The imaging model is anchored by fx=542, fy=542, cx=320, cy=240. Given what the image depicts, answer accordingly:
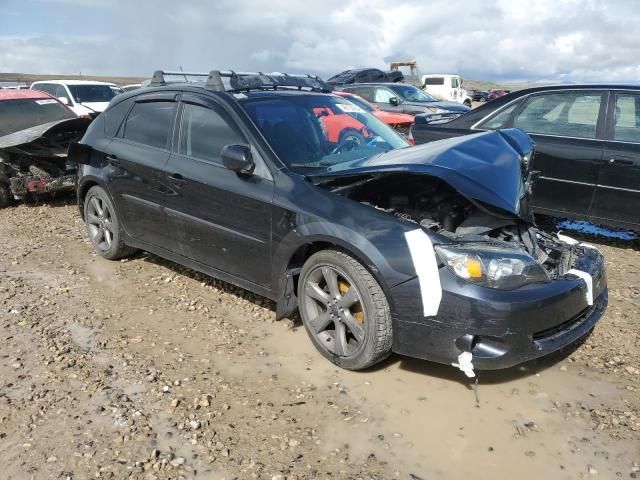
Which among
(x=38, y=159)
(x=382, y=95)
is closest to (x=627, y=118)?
(x=38, y=159)

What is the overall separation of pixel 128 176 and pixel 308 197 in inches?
80.0

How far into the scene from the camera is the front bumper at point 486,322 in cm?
281

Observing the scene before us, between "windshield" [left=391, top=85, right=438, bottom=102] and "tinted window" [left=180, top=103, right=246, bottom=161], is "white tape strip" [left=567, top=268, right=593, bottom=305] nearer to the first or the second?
"tinted window" [left=180, top=103, right=246, bottom=161]

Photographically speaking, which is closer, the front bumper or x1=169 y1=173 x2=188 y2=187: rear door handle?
the front bumper

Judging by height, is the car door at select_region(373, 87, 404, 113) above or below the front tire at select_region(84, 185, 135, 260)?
above

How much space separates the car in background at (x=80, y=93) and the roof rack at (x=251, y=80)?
10.3m

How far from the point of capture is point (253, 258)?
3730 mm

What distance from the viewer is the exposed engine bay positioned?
3395mm

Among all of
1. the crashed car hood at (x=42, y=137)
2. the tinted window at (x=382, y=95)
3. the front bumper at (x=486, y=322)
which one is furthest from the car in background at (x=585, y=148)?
the tinted window at (x=382, y=95)

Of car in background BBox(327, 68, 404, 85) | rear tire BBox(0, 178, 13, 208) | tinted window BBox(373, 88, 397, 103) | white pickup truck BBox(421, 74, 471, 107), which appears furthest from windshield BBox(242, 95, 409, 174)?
white pickup truck BBox(421, 74, 471, 107)

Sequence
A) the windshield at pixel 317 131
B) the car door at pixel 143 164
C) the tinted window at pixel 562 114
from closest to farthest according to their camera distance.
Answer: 1. the windshield at pixel 317 131
2. the car door at pixel 143 164
3. the tinted window at pixel 562 114

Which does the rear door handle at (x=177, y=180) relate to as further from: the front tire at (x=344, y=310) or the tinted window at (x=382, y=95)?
the tinted window at (x=382, y=95)

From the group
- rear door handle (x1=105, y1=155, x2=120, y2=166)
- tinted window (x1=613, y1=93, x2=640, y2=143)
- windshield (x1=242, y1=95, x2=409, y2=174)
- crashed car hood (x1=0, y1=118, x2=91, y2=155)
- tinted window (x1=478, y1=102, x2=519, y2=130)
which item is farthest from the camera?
crashed car hood (x1=0, y1=118, x2=91, y2=155)

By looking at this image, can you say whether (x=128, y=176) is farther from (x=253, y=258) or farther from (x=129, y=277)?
(x=253, y=258)
